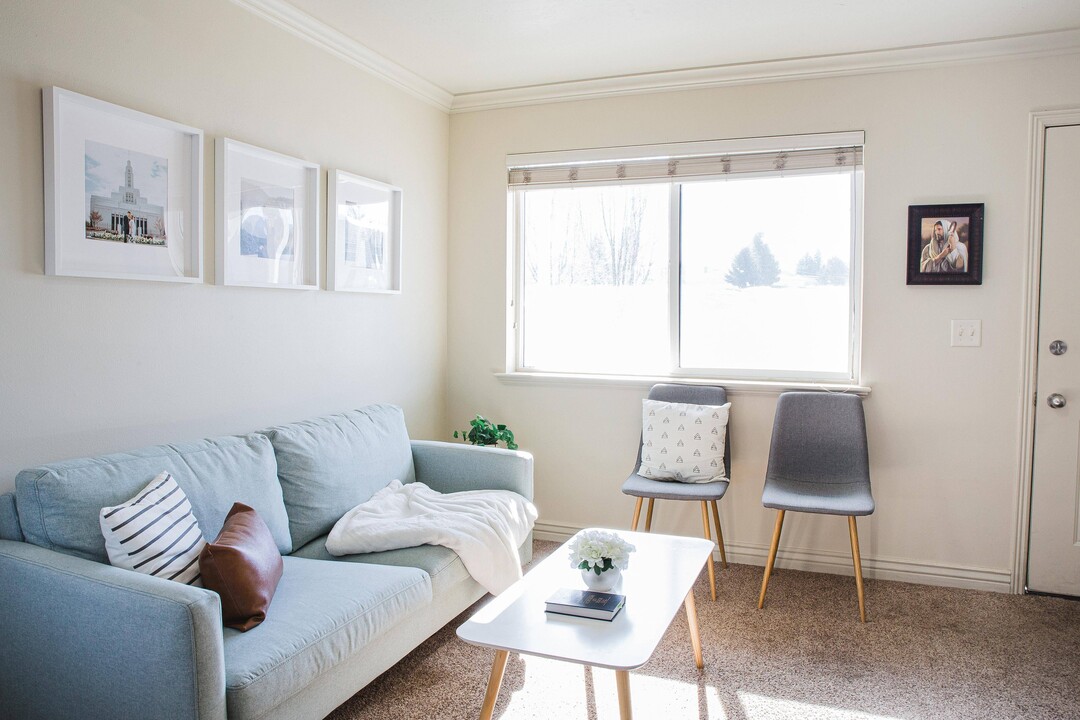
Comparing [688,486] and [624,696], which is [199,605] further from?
[688,486]

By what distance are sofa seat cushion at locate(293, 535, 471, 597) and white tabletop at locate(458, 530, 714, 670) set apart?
1.14 feet

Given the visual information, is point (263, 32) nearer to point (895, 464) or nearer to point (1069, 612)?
→ point (895, 464)

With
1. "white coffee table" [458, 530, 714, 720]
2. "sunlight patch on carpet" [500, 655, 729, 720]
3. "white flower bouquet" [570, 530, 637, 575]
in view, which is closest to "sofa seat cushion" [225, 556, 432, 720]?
"white coffee table" [458, 530, 714, 720]

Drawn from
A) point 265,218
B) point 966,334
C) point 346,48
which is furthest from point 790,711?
point 346,48

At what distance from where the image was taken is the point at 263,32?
3016 millimetres

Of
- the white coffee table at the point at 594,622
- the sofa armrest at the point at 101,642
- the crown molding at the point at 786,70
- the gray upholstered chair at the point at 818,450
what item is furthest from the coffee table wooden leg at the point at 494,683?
the crown molding at the point at 786,70

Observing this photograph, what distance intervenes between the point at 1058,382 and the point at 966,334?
0.41 meters

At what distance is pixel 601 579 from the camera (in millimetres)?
2314

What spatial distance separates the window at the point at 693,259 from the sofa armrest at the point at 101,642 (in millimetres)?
2752

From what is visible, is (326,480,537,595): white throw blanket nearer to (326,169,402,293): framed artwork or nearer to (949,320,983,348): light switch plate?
(326,169,402,293): framed artwork

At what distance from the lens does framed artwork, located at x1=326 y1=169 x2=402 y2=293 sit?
3.42m

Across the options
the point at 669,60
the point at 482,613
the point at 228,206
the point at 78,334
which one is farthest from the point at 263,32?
the point at 482,613

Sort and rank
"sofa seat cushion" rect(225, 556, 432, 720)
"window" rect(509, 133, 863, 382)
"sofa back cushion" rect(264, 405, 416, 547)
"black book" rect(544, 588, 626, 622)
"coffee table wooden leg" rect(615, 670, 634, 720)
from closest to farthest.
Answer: "sofa seat cushion" rect(225, 556, 432, 720) < "coffee table wooden leg" rect(615, 670, 634, 720) < "black book" rect(544, 588, 626, 622) < "sofa back cushion" rect(264, 405, 416, 547) < "window" rect(509, 133, 863, 382)

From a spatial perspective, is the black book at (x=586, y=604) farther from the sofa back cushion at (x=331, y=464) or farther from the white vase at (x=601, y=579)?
the sofa back cushion at (x=331, y=464)
